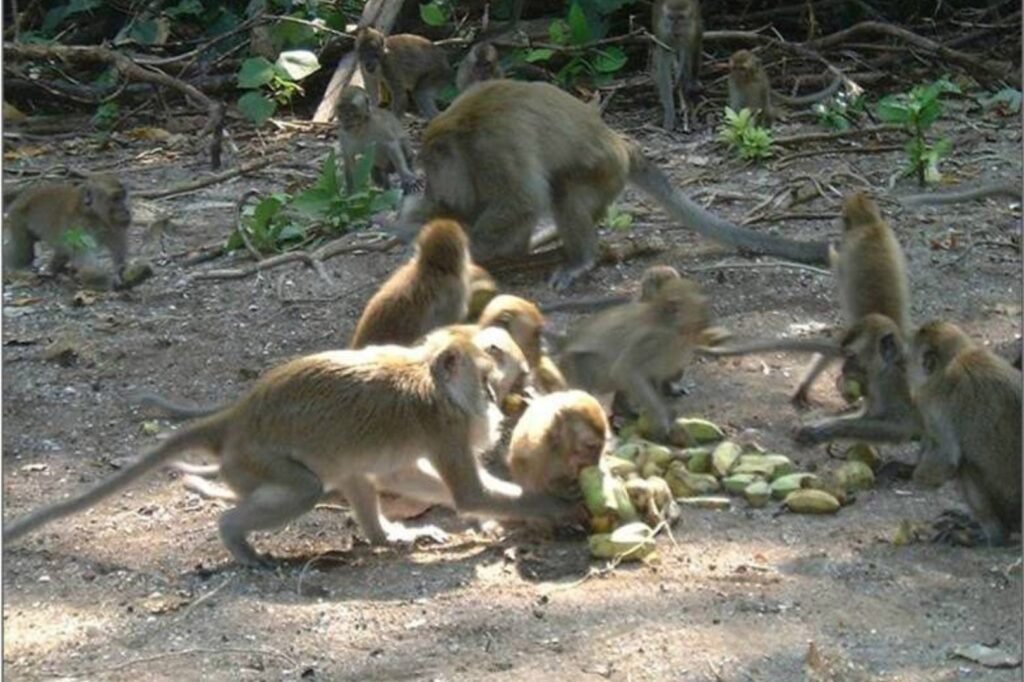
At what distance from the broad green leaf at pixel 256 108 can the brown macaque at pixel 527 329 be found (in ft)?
22.9

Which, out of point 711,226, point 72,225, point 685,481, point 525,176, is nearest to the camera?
point 685,481

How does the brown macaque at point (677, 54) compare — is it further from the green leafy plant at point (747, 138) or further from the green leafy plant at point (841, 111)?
the green leafy plant at point (747, 138)

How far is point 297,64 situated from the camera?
14.5 m

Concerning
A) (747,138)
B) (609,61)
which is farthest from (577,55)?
(747,138)

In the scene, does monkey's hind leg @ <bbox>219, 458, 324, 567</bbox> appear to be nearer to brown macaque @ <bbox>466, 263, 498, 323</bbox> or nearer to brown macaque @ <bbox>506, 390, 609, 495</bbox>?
brown macaque @ <bbox>506, 390, 609, 495</bbox>

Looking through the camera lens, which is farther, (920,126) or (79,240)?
(920,126)

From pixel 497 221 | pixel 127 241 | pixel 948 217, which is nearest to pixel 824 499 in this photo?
pixel 497 221

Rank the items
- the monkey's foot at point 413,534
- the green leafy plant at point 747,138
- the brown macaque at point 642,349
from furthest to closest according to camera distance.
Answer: the green leafy plant at point 747,138, the brown macaque at point 642,349, the monkey's foot at point 413,534

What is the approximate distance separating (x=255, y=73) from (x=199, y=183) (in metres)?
2.07

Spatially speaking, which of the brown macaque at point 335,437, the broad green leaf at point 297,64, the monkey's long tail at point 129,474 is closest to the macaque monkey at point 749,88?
the broad green leaf at point 297,64

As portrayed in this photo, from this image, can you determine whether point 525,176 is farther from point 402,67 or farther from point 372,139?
point 402,67

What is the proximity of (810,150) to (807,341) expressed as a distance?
467 centimetres

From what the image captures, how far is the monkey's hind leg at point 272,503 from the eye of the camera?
20.4ft

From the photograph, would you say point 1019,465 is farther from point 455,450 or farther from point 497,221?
point 497,221
